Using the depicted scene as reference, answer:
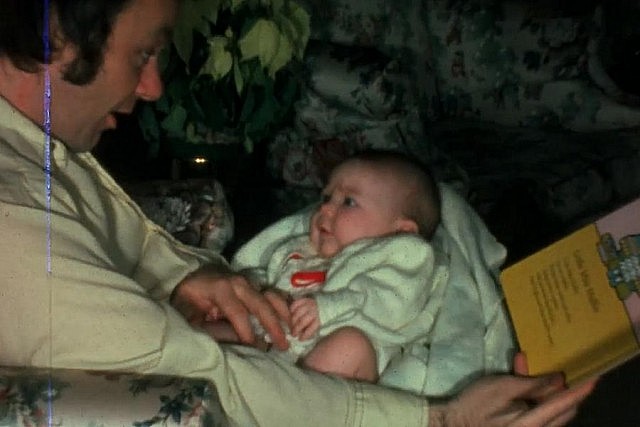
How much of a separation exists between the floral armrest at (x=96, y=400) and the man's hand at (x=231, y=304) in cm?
12

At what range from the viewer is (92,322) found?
536mm

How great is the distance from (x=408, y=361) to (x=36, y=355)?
30 cm

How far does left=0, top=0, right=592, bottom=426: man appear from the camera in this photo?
53 cm

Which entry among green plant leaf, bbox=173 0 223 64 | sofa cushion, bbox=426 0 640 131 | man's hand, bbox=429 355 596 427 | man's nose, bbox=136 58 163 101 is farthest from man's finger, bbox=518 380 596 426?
sofa cushion, bbox=426 0 640 131

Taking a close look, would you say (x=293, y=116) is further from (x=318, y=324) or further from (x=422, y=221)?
(x=318, y=324)

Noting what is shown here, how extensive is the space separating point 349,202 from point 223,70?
0.23 meters

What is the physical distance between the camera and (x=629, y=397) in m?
0.71

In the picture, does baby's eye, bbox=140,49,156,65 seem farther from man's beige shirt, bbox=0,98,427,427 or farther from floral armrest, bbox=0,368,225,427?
floral armrest, bbox=0,368,225,427

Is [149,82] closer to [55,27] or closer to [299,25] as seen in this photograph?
[55,27]

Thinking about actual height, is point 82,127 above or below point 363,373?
above

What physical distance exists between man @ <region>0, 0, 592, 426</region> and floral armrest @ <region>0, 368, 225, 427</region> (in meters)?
0.01

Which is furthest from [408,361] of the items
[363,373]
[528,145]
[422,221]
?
[528,145]

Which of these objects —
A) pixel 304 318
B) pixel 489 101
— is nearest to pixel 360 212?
pixel 304 318

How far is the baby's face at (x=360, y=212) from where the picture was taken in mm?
785
